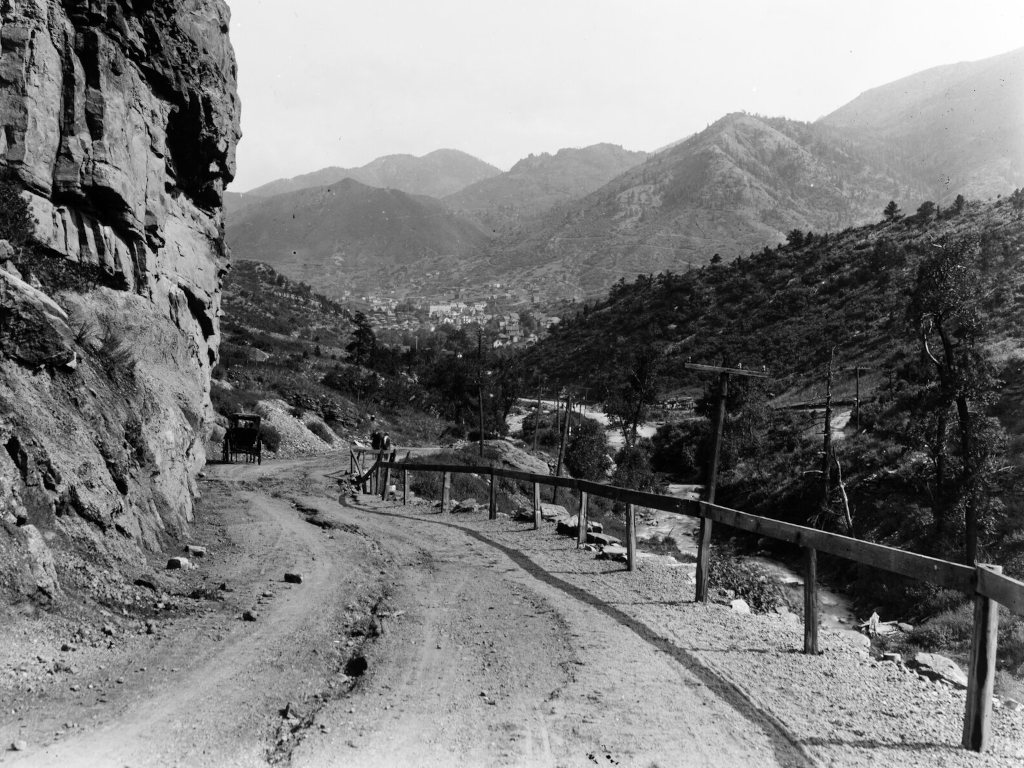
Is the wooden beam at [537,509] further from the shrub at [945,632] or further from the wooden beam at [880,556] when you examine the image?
the shrub at [945,632]

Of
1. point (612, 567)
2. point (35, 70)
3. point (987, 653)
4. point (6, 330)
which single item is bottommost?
point (612, 567)

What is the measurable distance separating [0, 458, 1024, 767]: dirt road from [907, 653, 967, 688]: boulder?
73cm

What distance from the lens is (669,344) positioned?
102 meters

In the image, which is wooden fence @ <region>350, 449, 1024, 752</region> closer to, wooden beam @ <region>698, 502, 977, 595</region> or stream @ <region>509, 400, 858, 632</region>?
wooden beam @ <region>698, 502, 977, 595</region>

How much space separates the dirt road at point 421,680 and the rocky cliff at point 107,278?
1.24m

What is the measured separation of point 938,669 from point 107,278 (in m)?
16.1

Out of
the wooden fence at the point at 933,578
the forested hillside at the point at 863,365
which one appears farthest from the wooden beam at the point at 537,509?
the forested hillside at the point at 863,365

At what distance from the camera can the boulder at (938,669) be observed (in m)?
6.88

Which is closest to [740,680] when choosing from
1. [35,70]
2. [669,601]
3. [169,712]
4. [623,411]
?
[669,601]

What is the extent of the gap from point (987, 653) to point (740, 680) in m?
1.93

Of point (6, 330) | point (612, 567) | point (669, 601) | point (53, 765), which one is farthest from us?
point (612, 567)

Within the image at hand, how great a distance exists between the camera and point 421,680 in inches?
230

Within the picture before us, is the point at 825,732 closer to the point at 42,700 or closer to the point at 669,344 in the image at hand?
the point at 42,700

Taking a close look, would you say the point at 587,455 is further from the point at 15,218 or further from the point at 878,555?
the point at 878,555
